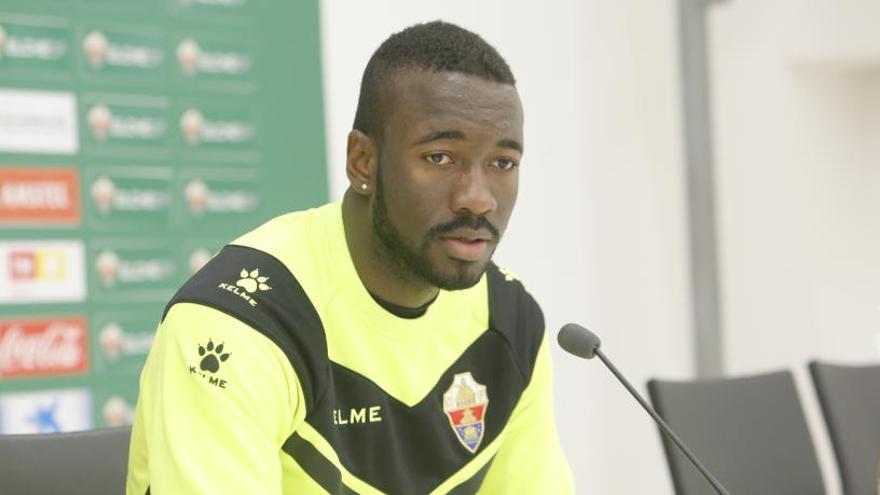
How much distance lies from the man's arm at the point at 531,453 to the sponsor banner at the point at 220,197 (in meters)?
1.85

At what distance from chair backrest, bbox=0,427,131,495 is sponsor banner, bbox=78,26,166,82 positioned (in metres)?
1.60

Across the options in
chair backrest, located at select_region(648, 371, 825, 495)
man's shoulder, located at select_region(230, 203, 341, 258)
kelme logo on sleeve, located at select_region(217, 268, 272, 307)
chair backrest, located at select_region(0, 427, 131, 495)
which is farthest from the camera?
chair backrest, located at select_region(648, 371, 825, 495)

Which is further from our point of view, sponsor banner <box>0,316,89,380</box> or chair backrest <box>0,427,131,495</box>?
sponsor banner <box>0,316,89,380</box>

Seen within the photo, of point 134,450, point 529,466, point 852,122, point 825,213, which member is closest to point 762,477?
point 529,466

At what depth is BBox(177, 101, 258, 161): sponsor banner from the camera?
11.3 feet

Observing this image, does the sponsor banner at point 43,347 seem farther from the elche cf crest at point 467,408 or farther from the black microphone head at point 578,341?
the black microphone head at point 578,341

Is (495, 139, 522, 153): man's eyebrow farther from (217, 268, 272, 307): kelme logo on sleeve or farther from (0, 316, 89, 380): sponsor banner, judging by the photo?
(0, 316, 89, 380): sponsor banner

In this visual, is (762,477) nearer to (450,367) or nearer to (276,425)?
(450,367)

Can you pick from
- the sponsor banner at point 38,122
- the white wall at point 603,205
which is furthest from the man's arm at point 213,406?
the white wall at point 603,205

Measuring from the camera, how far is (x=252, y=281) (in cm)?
156

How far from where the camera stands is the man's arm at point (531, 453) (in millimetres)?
1845

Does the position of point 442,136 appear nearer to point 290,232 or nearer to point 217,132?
point 290,232

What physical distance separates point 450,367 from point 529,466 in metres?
0.24

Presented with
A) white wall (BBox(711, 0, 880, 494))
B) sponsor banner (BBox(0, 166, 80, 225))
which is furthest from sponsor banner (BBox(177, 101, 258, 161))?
white wall (BBox(711, 0, 880, 494))
